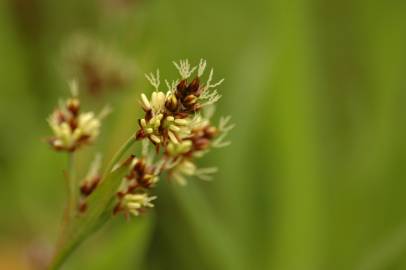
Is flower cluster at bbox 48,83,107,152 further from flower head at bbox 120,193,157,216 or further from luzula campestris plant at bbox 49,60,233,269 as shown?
flower head at bbox 120,193,157,216

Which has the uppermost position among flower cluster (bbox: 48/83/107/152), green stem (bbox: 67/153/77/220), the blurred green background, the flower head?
the blurred green background

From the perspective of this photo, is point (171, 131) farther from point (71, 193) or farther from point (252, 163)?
point (252, 163)

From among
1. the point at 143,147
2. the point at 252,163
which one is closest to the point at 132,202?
the point at 143,147

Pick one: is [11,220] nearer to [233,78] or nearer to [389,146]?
[233,78]

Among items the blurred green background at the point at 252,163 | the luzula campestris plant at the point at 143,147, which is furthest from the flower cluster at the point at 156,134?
the blurred green background at the point at 252,163

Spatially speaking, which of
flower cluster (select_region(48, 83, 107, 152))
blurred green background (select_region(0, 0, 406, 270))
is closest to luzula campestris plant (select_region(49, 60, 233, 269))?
flower cluster (select_region(48, 83, 107, 152))

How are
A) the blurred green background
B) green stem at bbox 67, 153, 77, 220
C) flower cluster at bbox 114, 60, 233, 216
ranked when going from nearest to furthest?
flower cluster at bbox 114, 60, 233, 216
green stem at bbox 67, 153, 77, 220
the blurred green background

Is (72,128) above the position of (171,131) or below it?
above

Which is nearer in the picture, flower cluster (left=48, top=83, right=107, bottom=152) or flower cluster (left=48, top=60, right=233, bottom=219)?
flower cluster (left=48, top=60, right=233, bottom=219)

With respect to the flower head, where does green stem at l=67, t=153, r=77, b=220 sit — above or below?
above
